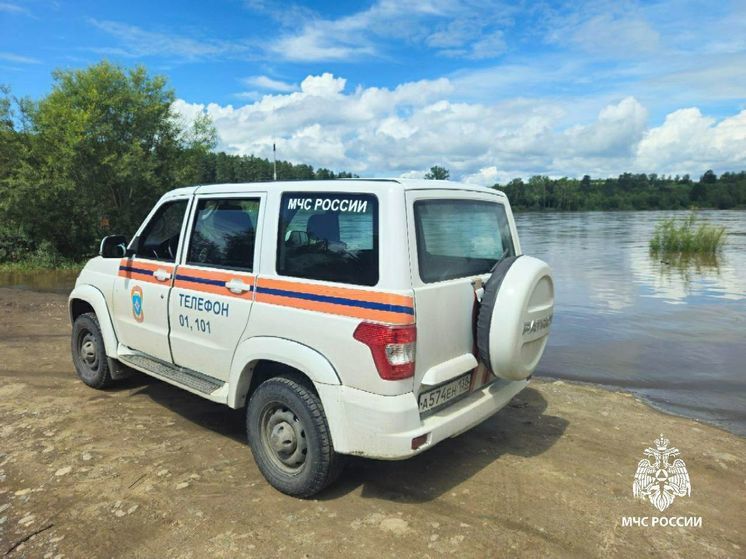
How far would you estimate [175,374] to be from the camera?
14.0 ft

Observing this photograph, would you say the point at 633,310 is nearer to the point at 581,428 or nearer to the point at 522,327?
the point at 581,428

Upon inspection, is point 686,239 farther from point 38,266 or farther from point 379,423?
point 38,266

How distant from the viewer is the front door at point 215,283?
12.2ft

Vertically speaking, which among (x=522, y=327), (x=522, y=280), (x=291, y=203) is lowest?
(x=522, y=327)

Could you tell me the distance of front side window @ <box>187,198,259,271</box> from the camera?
3801 mm

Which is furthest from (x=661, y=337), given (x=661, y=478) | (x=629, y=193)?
(x=629, y=193)

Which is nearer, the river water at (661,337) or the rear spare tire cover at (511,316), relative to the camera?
the rear spare tire cover at (511,316)

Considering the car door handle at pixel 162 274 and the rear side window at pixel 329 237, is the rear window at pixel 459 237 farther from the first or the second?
the car door handle at pixel 162 274

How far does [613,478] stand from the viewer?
12.4 ft

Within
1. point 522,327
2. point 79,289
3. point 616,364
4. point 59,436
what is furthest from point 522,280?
point 616,364

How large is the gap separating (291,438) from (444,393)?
1.02 metres

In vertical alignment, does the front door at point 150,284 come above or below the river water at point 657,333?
above

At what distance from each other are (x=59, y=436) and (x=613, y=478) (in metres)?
4.29

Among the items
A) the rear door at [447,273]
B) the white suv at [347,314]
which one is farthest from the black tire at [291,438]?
the rear door at [447,273]
